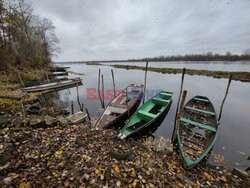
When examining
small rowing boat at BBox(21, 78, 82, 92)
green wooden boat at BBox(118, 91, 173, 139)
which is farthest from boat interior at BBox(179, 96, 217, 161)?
small rowing boat at BBox(21, 78, 82, 92)

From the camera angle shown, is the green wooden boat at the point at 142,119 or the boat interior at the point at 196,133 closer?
the boat interior at the point at 196,133

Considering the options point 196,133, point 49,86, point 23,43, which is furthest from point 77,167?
point 23,43

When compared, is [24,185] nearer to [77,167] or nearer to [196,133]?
[77,167]

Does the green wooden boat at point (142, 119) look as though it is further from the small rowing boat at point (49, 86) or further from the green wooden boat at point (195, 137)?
the small rowing boat at point (49, 86)

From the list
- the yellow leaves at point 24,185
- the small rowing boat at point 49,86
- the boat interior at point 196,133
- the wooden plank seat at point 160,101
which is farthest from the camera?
the small rowing boat at point 49,86

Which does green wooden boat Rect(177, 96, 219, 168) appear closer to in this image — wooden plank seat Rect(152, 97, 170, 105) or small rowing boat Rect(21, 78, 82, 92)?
wooden plank seat Rect(152, 97, 170, 105)

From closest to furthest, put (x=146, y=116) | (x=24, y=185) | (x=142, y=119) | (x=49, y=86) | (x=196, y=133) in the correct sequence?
(x=24, y=185) → (x=196, y=133) → (x=146, y=116) → (x=142, y=119) → (x=49, y=86)

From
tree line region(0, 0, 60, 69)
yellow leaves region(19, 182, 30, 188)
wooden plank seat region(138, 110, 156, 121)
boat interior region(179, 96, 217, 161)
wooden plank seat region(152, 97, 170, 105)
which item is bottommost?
Result: boat interior region(179, 96, 217, 161)

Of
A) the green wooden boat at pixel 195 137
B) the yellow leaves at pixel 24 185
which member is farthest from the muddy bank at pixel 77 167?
the green wooden boat at pixel 195 137

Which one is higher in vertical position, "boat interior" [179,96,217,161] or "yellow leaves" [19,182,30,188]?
"yellow leaves" [19,182,30,188]

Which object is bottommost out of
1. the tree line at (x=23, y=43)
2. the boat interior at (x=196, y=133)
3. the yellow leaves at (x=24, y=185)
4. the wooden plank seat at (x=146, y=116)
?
the boat interior at (x=196, y=133)

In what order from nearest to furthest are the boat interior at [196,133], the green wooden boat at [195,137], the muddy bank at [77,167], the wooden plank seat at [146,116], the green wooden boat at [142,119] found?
the muddy bank at [77,167], the green wooden boat at [195,137], the boat interior at [196,133], the green wooden boat at [142,119], the wooden plank seat at [146,116]

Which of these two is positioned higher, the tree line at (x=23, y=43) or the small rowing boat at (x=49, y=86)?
the tree line at (x=23, y=43)

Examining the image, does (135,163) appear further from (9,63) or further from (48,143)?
(9,63)
